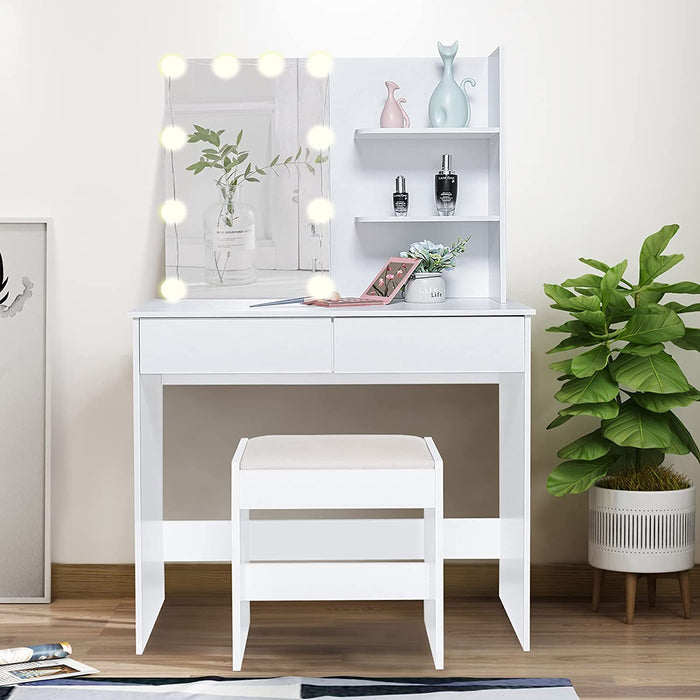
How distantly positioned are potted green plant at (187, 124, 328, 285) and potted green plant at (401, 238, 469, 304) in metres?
0.44

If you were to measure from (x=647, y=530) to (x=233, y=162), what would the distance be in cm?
168

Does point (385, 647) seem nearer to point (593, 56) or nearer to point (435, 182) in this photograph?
point (435, 182)

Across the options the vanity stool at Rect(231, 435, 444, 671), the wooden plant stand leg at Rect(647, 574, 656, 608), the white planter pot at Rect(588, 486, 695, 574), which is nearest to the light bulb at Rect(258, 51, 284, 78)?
the vanity stool at Rect(231, 435, 444, 671)

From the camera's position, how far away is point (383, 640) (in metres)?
2.76

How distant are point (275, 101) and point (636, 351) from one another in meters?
1.34

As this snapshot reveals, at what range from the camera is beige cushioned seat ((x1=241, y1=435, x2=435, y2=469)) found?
2436 mm

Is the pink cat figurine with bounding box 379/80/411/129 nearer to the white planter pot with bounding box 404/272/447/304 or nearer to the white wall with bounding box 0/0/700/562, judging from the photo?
the white wall with bounding box 0/0/700/562

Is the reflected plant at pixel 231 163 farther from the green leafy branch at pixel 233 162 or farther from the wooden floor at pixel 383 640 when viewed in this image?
the wooden floor at pixel 383 640

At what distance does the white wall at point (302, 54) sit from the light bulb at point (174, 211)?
0.11 metres

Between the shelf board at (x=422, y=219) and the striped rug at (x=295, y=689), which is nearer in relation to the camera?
the striped rug at (x=295, y=689)

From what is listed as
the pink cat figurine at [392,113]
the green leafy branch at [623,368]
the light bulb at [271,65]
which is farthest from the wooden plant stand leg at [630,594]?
the light bulb at [271,65]

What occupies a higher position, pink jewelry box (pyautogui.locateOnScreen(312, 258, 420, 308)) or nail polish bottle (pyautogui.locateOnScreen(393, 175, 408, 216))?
nail polish bottle (pyautogui.locateOnScreen(393, 175, 408, 216))

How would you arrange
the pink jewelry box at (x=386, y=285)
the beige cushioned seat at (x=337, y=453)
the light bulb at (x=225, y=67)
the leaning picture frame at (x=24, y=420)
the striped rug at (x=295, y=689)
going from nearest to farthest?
the striped rug at (x=295, y=689) → the beige cushioned seat at (x=337, y=453) → the pink jewelry box at (x=386, y=285) → the light bulb at (x=225, y=67) → the leaning picture frame at (x=24, y=420)

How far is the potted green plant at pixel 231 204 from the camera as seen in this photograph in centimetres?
302
